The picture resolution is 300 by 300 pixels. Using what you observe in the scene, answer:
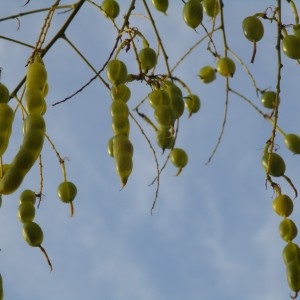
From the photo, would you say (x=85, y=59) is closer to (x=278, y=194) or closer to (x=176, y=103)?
(x=176, y=103)

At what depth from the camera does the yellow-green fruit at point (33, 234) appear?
2152mm

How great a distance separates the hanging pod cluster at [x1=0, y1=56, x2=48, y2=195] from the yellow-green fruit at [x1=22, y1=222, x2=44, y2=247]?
46cm

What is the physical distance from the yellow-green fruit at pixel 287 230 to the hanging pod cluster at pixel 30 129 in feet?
2.70

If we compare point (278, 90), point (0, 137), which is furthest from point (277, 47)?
point (0, 137)

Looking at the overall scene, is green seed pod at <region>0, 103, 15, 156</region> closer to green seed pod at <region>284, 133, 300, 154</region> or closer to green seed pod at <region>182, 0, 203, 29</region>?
green seed pod at <region>182, 0, 203, 29</region>

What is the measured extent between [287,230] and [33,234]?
0.78 meters

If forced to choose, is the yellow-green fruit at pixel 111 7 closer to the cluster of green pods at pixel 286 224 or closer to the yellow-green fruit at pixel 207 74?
the yellow-green fruit at pixel 207 74

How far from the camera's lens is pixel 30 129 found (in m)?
1.72

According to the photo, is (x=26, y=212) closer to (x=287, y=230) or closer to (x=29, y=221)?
(x=29, y=221)

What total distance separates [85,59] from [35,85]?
319 mm

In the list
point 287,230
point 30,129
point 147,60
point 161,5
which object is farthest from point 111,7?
point 287,230

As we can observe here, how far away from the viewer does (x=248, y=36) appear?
7.32ft

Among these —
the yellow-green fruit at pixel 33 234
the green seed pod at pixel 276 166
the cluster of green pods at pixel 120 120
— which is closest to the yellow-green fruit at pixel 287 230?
the green seed pod at pixel 276 166

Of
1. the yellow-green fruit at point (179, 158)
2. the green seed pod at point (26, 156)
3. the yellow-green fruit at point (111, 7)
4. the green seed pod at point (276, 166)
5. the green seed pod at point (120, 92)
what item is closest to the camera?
the green seed pod at point (26, 156)
